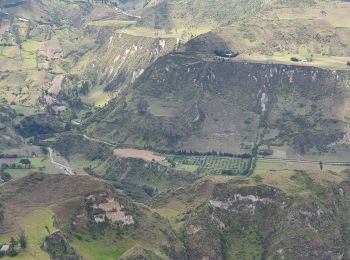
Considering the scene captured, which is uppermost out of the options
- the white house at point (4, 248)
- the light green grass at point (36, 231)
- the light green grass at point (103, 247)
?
the white house at point (4, 248)

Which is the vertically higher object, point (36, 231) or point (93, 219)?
point (36, 231)

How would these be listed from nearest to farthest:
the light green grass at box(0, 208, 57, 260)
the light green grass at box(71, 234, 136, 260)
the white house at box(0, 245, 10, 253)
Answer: the light green grass at box(0, 208, 57, 260)
the white house at box(0, 245, 10, 253)
the light green grass at box(71, 234, 136, 260)

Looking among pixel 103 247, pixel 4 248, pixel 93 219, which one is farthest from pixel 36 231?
pixel 93 219

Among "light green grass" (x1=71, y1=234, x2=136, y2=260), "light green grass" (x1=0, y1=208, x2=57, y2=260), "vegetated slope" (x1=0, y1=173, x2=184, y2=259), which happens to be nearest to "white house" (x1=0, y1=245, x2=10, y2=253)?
"light green grass" (x1=0, y1=208, x2=57, y2=260)

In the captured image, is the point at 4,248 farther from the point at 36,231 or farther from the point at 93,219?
the point at 93,219

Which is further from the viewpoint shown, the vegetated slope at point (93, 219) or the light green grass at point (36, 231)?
the vegetated slope at point (93, 219)

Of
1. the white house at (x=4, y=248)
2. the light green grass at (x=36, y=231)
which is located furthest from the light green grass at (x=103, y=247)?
the white house at (x=4, y=248)

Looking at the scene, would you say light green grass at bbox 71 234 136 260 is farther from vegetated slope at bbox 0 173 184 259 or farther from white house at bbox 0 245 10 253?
white house at bbox 0 245 10 253

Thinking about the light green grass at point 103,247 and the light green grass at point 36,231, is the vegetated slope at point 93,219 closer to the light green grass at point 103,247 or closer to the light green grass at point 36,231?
the light green grass at point 103,247

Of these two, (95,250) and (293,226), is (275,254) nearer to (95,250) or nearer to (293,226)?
(293,226)
